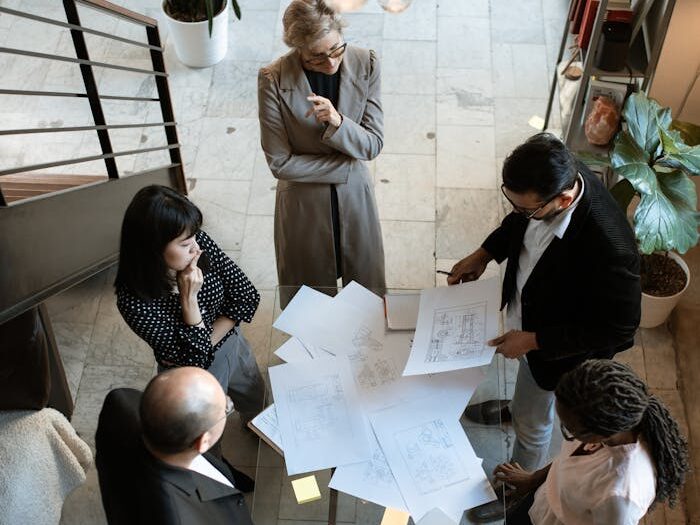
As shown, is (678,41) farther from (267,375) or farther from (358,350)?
(267,375)

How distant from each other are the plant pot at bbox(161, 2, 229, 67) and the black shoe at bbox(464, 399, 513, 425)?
323cm

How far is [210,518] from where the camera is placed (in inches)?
80.0

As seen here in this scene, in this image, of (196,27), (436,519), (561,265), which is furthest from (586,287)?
(196,27)

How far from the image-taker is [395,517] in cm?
230

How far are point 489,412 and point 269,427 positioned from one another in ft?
2.36

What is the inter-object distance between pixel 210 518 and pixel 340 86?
159 cm

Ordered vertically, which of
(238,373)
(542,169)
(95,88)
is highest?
(542,169)

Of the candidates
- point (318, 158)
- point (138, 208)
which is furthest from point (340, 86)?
point (138, 208)

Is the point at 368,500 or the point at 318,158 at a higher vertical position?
the point at 318,158

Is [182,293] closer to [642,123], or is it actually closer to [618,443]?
[618,443]

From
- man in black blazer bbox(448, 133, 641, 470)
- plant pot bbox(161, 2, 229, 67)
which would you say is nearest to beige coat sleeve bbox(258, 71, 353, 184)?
man in black blazer bbox(448, 133, 641, 470)

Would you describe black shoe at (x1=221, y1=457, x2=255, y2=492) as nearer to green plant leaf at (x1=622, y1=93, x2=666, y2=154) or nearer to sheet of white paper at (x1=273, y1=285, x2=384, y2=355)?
sheet of white paper at (x1=273, y1=285, x2=384, y2=355)

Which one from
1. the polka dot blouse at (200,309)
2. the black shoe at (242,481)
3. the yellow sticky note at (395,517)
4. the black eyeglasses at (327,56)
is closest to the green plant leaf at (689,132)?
the black eyeglasses at (327,56)

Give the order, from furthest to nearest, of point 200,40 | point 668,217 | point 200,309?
point 200,40, point 668,217, point 200,309
